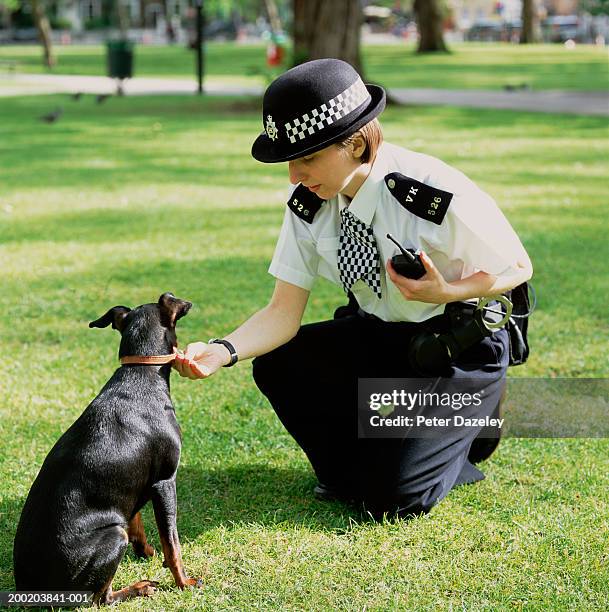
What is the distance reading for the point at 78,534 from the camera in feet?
9.96

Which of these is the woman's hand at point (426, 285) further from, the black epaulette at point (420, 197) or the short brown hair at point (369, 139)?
the short brown hair at point (369, 139)

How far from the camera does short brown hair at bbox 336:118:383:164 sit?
11.5ft

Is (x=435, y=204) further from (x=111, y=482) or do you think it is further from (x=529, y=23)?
(x=529, y=23)

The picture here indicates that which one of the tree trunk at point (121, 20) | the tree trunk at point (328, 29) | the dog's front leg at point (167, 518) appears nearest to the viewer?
the dog's front leg at point (167, 518)

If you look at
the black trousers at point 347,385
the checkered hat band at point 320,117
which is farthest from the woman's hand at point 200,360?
the checkered hat band at point 320,117

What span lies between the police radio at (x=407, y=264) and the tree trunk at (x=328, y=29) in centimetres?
1422

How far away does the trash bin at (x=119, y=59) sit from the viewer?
917 inches

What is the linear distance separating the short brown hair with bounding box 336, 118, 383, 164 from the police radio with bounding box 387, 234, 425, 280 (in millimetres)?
309

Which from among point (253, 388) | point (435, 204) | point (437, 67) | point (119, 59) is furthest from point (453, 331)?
point (437, 67)

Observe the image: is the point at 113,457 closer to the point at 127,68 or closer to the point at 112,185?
the point at 112,185

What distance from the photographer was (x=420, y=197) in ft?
11.9

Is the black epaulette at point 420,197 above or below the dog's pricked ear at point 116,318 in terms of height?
above

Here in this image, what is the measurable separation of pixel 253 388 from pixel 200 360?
5.44ft

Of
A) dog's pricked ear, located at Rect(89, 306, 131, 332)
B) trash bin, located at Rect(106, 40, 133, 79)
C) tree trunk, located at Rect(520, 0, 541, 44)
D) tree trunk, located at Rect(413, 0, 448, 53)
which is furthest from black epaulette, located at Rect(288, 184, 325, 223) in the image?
tree trunk, located at Rect(520, 0, 541, 44)
